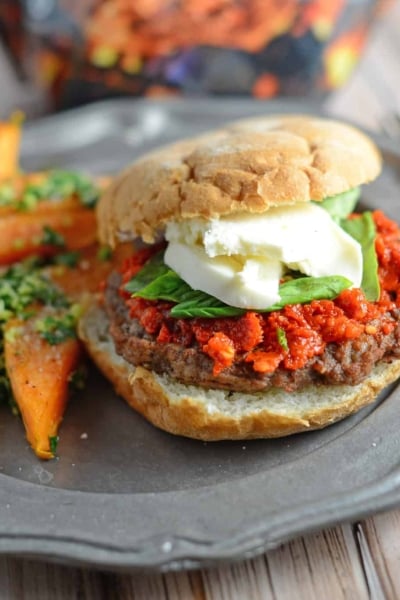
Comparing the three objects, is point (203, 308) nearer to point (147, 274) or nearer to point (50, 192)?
point (147, 274)

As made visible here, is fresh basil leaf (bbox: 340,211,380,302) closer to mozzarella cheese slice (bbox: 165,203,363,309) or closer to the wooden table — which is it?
mozzarella cheese slice (bbox: 165,203,363,309)

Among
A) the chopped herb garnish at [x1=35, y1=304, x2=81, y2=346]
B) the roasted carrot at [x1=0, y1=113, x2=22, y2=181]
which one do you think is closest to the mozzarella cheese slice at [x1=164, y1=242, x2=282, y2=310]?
the chopped herb garnish at [x1=35, y1=304, x2=81, y2=346]

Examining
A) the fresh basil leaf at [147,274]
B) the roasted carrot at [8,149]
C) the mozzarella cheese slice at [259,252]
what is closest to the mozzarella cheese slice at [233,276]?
the mozzarella cheese slice at [259,252]

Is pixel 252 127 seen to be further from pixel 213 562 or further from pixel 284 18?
pixel 213 562

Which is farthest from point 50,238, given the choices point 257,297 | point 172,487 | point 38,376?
point 172,487

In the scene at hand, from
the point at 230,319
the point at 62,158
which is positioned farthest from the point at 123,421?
the point at 62,158

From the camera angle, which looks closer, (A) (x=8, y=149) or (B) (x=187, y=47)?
(A) (x=8, y=149)
